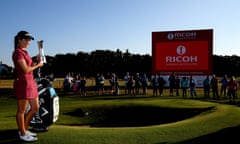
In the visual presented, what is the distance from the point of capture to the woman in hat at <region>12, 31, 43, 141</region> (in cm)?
668

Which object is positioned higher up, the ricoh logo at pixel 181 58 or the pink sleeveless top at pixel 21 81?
the ricoh logo at pixel 181 58

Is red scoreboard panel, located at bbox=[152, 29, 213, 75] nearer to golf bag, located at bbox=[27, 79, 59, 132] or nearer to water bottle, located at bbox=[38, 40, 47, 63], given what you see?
golf bag, located at bbox=[27, 79, 59, 132]

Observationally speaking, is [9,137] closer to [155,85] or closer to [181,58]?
[155,85]

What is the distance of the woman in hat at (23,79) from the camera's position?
6.68 meters

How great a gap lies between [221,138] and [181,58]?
94.2 feet

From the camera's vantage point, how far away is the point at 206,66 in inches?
1414

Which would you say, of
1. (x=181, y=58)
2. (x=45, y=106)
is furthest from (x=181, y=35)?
(x=45, y=106)

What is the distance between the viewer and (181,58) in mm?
36688

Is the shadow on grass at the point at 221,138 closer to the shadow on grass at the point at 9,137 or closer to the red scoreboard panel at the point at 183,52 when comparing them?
the shadow on grass at the point at 9,137

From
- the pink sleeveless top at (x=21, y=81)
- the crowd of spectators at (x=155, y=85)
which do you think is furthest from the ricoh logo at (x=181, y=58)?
the pink sleeveless top at (x=21, y=81)

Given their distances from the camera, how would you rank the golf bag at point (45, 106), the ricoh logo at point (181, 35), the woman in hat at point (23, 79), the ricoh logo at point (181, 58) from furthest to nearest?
the ricoh logo at point (181, 35) < the ricoh logo at point (181, 58) < the golf bag at point (45, 106) < the woman in hat at point (23, 79)

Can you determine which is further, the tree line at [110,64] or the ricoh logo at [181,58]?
the tree line at [110,64]

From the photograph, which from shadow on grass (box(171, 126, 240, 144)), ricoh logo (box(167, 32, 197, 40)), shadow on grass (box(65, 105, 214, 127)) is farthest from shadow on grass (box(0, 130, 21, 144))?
ricoh logo (box(167, 32, 197, 40))

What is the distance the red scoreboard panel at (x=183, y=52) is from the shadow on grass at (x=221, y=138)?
1081 inches
